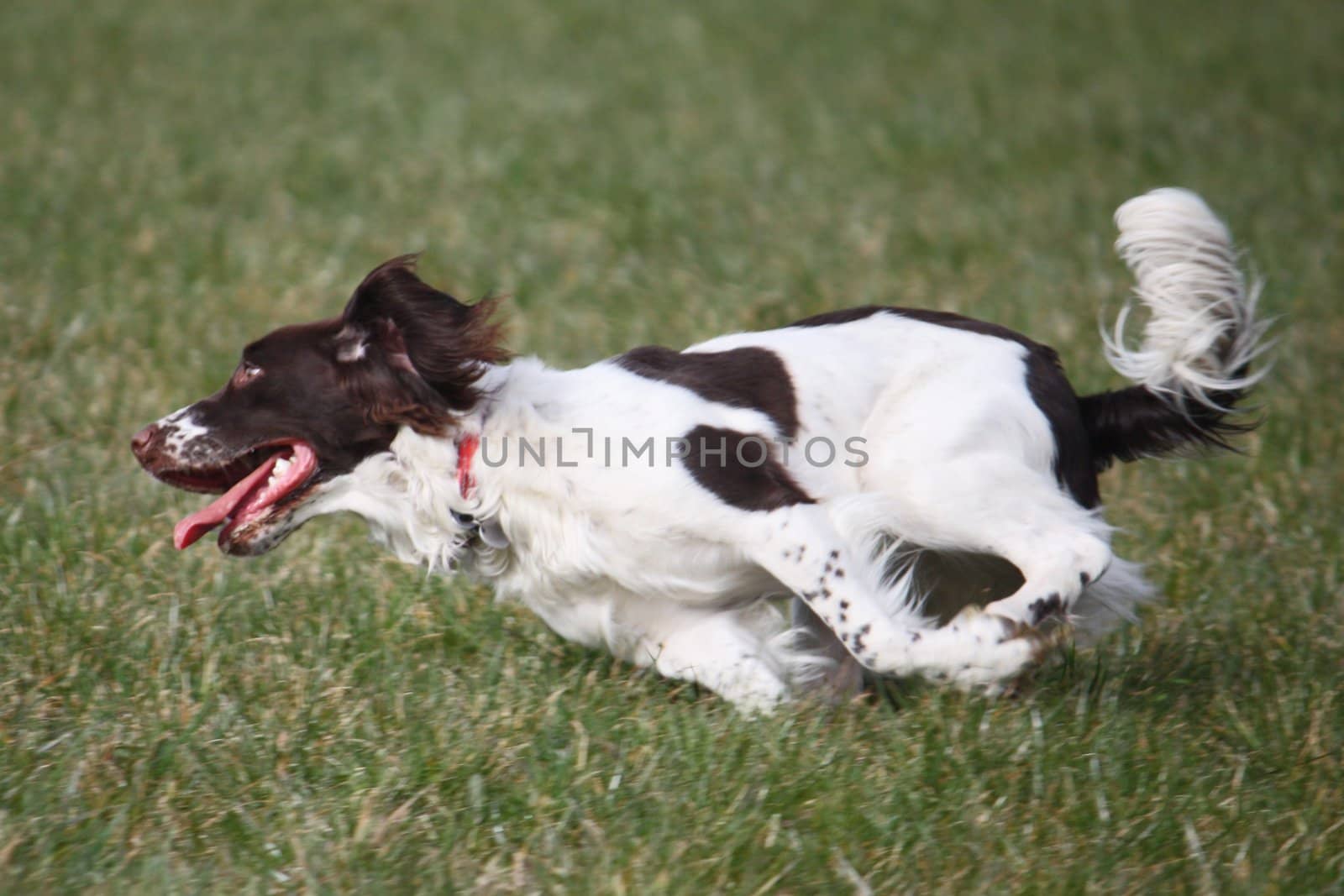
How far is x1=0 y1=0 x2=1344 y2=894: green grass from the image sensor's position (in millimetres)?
2963

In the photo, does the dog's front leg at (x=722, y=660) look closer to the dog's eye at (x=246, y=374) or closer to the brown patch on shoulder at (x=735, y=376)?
the brown patch on shoulder at (x=735, y=376)

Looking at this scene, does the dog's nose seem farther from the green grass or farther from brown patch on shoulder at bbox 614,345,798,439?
brown patch on shoulder at bbox 614,345,798,439

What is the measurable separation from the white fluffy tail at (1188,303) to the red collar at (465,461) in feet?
4.96

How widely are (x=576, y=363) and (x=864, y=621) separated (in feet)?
9.10

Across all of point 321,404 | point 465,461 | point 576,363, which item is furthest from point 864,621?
point 576,363

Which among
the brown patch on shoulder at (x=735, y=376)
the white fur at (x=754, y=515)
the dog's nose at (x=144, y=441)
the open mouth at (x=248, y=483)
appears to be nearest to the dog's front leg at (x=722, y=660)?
the white fur at (x=754, y=515)

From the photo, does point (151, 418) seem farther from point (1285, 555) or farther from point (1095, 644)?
point (1285, 555)

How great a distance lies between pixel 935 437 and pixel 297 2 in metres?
11.2

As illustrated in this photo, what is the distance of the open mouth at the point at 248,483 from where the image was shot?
3373 mm

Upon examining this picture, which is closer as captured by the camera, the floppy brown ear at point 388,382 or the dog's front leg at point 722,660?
the floppy brown ear at point 388,382

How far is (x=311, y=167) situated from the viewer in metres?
8.35

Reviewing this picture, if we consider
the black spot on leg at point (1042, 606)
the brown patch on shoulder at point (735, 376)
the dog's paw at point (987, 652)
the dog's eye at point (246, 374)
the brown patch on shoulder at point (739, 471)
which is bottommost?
the dog's paw at point (987, 652)

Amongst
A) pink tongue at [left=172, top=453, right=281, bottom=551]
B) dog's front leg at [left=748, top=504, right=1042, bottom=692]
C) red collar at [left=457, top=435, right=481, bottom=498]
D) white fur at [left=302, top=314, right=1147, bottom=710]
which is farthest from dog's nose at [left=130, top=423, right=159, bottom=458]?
dog's front leg at [left=748, top=504, right=1042, bottom=692]

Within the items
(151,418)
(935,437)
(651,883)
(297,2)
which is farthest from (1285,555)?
(297,2)
